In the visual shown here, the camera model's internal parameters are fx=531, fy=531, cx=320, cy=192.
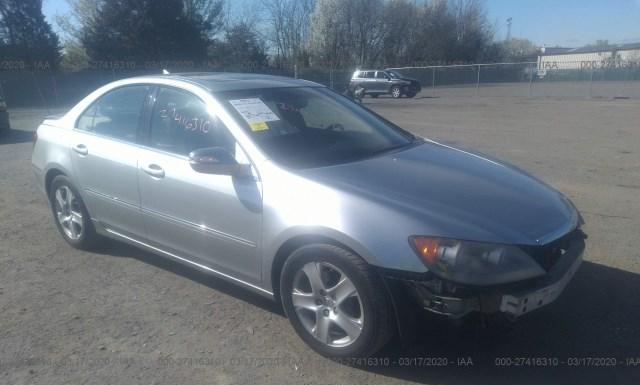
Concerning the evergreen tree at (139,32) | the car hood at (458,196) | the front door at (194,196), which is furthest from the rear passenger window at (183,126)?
the evergreen tree at (139,32)

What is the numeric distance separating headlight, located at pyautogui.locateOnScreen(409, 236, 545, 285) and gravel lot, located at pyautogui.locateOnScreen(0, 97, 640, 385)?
0.90ft

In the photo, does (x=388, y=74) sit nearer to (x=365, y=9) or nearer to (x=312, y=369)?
(x=365, y=9)

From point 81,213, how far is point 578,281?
409 centimetres

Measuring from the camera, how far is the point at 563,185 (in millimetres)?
6934

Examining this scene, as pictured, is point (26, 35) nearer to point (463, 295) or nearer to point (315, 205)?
point (315, 205)

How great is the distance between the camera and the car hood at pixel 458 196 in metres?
2.69

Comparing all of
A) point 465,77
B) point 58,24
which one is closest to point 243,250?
point 465,77

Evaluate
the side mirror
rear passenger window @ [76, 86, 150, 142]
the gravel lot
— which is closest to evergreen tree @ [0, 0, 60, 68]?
the gravel lot

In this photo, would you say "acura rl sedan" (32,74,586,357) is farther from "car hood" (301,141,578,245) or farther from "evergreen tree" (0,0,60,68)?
"evergreen tree" (0,0,60,68)

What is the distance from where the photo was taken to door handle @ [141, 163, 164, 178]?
12.2 feet

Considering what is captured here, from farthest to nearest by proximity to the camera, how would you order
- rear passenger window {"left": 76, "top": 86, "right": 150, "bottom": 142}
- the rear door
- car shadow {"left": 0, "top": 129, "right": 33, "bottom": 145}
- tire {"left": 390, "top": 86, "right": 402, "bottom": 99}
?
tire {"left": 390, "top": 86, "right": 402, "bottom": 99}, car shadow {"left": 0, "top": 129, "right": 33, "bottom": 145}, rear passenger window {"left": 76, "top": 86, "right": 150, "bottom": 142}, the rear door

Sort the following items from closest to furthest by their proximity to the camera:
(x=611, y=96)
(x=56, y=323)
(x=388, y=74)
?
(x=56, y=323)
(x=611, y=96)
(x=388, y=74)

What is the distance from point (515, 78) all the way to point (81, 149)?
37303mm

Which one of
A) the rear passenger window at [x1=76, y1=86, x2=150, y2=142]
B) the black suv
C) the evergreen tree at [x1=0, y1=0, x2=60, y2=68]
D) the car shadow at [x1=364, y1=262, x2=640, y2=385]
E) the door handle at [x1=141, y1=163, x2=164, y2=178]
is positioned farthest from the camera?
the evergreen tree at [x1=0, y1=0, x2=60, y2=68]
